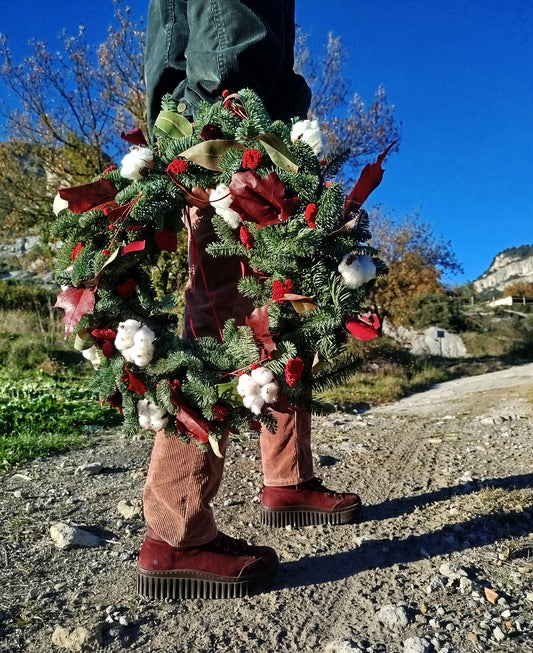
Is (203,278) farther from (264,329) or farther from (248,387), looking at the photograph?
(248,387)

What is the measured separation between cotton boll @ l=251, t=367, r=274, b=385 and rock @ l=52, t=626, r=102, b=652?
81cm

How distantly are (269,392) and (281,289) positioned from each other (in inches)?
11.9

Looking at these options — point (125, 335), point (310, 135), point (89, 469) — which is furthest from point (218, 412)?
point (89, 469)

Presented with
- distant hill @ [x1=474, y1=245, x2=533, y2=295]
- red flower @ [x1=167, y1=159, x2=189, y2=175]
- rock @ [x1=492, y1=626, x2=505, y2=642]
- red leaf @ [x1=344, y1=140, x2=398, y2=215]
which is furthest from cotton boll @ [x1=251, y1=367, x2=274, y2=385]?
distant hill @ [x1=474, y1=245, x2=533, y2=295]

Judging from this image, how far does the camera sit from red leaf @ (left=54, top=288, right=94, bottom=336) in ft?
5.34

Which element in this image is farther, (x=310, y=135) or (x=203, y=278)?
(x=203, y=278)

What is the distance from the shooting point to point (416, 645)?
1487 millimetres

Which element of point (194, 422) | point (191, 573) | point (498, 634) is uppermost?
point (194, 422)

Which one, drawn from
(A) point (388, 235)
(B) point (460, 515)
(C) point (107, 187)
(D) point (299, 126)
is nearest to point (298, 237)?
(D) point (299, 126)

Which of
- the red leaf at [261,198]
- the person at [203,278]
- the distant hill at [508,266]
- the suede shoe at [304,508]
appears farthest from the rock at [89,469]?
the distant hill at [508,266]

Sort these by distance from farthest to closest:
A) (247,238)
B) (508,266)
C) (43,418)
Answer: (508,266) < (43,418) < (247,238)

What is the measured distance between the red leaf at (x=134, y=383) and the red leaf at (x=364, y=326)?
0.62m

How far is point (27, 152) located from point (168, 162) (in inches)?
578

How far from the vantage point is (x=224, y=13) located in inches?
71.6
